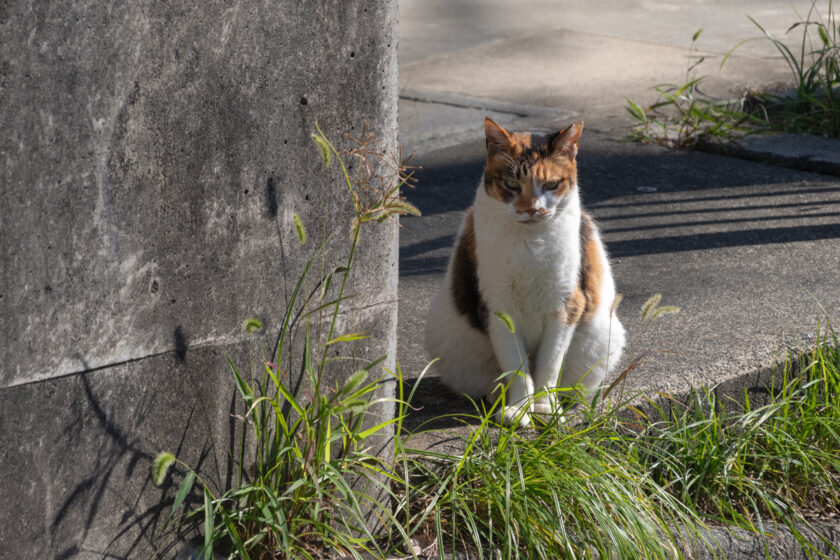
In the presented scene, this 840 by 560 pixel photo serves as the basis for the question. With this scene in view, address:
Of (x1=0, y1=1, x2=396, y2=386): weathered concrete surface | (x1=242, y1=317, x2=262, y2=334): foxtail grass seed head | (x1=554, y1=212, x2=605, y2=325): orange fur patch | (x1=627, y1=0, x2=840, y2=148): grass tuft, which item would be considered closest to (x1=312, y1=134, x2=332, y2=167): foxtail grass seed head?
(x1=0, y1=1, x2=396, y2=386): weathered concrete surface

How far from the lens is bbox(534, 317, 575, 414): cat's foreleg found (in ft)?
9.95

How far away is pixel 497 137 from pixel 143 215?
51.5 inches

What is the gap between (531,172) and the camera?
9.50 ft

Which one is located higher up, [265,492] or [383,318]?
[383,318]

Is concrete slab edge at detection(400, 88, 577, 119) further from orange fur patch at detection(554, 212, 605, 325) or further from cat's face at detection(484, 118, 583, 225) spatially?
cat's face at detection(484, 118, 583, 225)

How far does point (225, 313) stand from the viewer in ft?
7.45

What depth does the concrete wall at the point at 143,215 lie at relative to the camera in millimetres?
1901

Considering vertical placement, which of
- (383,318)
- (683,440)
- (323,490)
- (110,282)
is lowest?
(683,440)

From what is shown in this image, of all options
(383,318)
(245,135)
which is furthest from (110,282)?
(383,318)

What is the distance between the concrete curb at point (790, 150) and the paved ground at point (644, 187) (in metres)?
0.08

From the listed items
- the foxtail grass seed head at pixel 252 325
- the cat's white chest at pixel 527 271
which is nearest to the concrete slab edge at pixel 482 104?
the cat's white chest at pixel 527 271

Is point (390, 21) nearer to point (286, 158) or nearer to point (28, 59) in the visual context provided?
point (286, 158)

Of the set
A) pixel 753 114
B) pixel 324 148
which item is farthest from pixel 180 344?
pixel 753 114

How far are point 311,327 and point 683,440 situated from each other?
3.96ft
